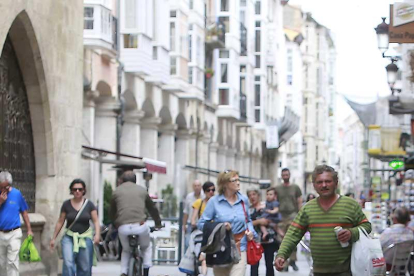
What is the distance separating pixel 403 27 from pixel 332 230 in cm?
698

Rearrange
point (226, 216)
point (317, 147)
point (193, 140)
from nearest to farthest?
point (226, 216)
point (193, 140)
point (317, 147)

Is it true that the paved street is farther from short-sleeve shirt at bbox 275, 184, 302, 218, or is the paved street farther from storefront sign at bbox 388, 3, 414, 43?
storefront sign at bbox 388, 3, 414, 43

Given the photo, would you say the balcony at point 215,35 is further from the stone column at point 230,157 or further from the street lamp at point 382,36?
the street lamp at point 382,36

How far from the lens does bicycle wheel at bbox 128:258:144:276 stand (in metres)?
17.3

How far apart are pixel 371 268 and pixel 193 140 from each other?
114 feet

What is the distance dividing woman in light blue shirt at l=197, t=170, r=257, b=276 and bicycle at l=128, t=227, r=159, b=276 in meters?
3.31

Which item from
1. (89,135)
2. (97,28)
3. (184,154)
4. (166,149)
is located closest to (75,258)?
(97,28)

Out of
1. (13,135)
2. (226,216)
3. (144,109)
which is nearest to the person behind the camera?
(226,216)

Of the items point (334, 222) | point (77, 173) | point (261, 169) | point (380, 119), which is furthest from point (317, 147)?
point (334, 222)

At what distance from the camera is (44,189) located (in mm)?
18969

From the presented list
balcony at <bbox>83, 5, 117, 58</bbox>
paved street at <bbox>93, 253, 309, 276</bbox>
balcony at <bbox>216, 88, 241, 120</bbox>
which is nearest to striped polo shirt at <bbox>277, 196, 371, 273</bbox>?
paved street at <bbox>93, 253, 309, 276</bbox>

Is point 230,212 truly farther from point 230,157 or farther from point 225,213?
point 230,157

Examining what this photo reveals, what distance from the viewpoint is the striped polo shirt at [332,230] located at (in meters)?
10.0

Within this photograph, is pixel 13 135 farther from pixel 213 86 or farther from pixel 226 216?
pixel 213 86
